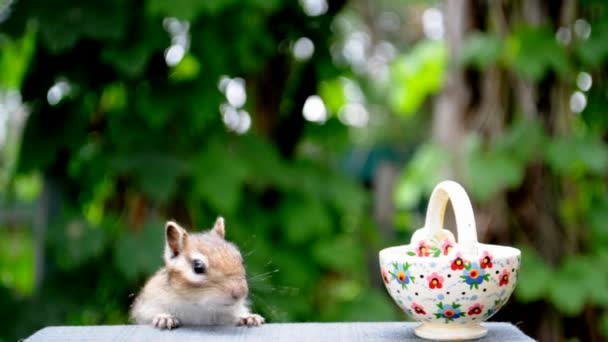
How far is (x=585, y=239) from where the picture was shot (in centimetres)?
358

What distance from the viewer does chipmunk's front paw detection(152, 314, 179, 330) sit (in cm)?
176

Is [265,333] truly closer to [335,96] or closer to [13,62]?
[13,62]

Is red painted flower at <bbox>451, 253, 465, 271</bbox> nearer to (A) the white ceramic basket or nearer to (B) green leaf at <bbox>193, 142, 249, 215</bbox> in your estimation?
(A) the white ceramic basket

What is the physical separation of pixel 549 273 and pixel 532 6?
111 cm

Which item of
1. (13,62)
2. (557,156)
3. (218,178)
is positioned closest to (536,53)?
(557,156)

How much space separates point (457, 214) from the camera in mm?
1581

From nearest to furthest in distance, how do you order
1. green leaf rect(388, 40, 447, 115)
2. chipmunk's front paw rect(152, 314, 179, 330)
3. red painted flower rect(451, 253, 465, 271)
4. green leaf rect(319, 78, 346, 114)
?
1. red painted flower rect(451, 253, 465, 271)
2. chipmunk's front paw rect(152, 314, 179, 330)
3. green leaf rect(319, 78, 346, 114)
4. green leaf rect(388, 40, 447, 115)

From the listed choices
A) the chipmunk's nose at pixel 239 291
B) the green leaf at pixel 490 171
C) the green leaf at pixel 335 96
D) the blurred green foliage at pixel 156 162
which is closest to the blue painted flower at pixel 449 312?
the chipmunk's nose at pixel 239 291

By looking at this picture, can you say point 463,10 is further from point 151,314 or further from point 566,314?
point 151,314

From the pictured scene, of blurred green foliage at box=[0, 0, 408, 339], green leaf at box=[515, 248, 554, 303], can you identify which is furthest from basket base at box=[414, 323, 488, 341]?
green leaf at box=[515, 248, 554, 303]

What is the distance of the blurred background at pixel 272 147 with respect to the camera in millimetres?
3072

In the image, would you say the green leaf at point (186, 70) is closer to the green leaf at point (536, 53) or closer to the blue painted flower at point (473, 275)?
the green leaf at point (536, 53)

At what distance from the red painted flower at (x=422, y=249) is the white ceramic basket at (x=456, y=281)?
0.04 metres

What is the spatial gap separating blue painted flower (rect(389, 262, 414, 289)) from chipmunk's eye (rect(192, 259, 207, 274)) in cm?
42
